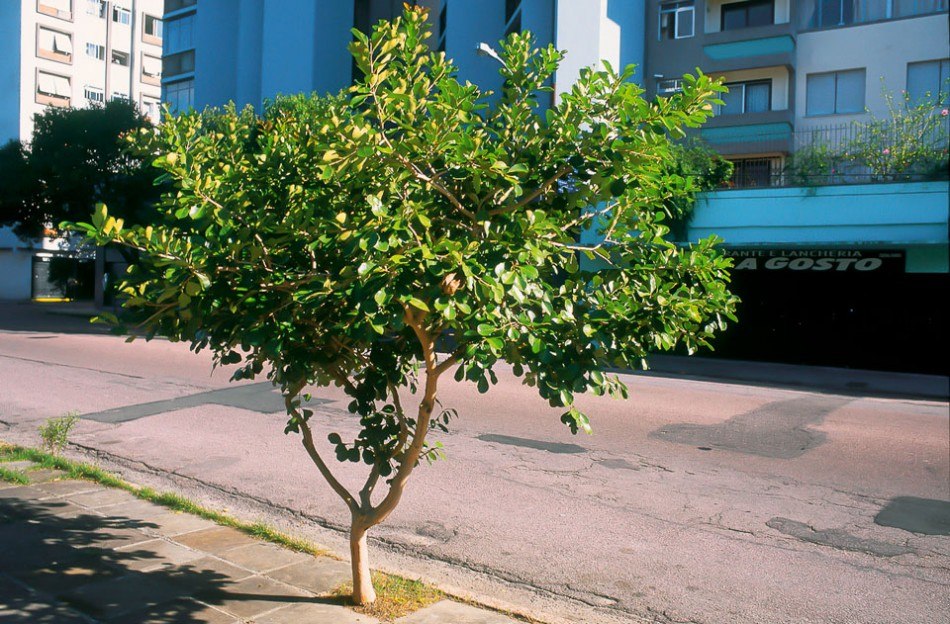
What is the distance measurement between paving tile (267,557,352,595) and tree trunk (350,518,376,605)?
0.29 meters

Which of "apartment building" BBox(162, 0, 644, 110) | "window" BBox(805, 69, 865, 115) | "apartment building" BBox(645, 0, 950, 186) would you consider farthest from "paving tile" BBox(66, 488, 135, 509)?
"window" BBox(805, 69, 865, 115)

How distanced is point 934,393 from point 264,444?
46.8 ft

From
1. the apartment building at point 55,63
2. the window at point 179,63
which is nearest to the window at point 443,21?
the window at point 179,63

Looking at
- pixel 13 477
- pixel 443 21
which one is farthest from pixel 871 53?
pixel 13 477

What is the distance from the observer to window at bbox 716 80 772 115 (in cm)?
2577

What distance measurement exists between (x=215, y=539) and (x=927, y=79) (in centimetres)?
2421

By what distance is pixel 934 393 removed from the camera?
691 inches

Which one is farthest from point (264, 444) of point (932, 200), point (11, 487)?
point (932, 200)

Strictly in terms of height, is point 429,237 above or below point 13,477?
above

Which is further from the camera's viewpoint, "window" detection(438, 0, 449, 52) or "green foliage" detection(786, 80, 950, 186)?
"window" detection(438, 0, 449, 52)

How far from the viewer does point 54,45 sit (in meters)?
47.2

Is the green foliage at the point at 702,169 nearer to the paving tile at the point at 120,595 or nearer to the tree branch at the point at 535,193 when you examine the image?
the tree branch at the point at 535,193

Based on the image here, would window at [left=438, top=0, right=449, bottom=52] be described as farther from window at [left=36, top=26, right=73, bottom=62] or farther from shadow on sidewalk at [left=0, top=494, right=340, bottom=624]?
shadow on sidewalk at [left=0, top=494, right=340, bottom=624]

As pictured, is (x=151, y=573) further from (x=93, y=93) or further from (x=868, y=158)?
(x=93, y=93)
